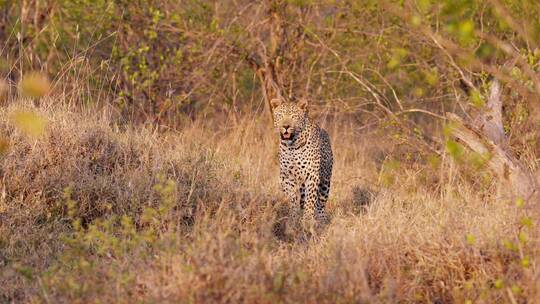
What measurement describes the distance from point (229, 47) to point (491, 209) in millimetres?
4883

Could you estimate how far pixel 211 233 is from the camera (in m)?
5.09

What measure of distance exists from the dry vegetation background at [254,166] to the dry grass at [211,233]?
0.02 m

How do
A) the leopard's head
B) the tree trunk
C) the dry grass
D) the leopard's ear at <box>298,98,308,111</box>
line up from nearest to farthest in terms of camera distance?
the dry grass → the tree trunk → the leopard's head → the leopard's ear at <box>298,98,308,111</box>

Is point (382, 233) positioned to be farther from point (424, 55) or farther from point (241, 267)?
point (424, 55)

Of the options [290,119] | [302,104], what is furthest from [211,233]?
[302,104]

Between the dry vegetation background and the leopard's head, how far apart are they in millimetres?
501

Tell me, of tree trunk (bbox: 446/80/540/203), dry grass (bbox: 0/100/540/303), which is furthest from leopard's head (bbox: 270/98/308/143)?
tree trunk (bbox: 446/80/540/203)

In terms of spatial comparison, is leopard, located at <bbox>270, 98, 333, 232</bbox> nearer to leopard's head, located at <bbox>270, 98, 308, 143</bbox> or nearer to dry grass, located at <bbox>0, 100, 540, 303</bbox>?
leopard's head, located at <bbox>270, 98, 308, 143</bbox>

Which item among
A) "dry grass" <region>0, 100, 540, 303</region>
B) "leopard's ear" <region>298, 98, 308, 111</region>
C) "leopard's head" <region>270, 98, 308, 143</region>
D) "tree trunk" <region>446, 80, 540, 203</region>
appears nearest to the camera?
"dry grass" <region>0, 100, 540, 303</region>

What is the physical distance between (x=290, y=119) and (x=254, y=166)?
0.86 meters

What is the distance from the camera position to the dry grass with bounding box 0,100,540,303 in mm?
4652

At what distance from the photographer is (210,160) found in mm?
7609

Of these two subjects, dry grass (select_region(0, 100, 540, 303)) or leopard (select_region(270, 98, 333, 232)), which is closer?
dry grass (select_region(0, 100, 540, 303))

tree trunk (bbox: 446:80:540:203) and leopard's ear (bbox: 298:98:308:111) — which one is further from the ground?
tree trunk (bbox: 446:80:540:203)
